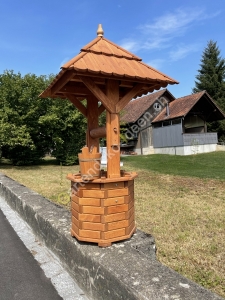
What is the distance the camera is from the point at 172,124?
24.1 meters

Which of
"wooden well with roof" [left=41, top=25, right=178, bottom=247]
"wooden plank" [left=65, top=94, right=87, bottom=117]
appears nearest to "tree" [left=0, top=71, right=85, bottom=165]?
"wooden plank" [left=65, top=94, right=87, bottom=117]

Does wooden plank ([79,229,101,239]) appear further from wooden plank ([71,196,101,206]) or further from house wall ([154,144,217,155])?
house wall ([154,144,217,155])

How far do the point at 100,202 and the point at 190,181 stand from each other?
7.77m

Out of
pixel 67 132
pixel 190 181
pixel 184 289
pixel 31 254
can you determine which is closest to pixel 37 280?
pixel 31 254

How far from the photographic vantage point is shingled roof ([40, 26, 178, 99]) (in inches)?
93.0

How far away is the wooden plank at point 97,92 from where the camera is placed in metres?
2.47

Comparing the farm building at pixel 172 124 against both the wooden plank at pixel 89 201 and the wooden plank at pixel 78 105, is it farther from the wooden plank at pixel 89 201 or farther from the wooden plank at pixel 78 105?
the wooden plank at pixel 89 201

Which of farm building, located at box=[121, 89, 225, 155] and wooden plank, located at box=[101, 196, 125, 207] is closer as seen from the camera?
wooden plank, located at box=[101, 196, 125, 207]

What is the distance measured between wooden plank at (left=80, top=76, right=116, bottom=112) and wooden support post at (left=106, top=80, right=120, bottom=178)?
0.04 metres

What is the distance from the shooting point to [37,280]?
110 inches

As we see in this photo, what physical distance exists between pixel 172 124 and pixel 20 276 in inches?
887

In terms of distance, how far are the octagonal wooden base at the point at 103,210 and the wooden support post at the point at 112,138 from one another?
14 centimetres

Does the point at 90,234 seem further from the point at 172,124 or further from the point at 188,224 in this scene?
the point at 172,124

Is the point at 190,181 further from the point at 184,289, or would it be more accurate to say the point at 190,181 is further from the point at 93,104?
the point at 184,289
